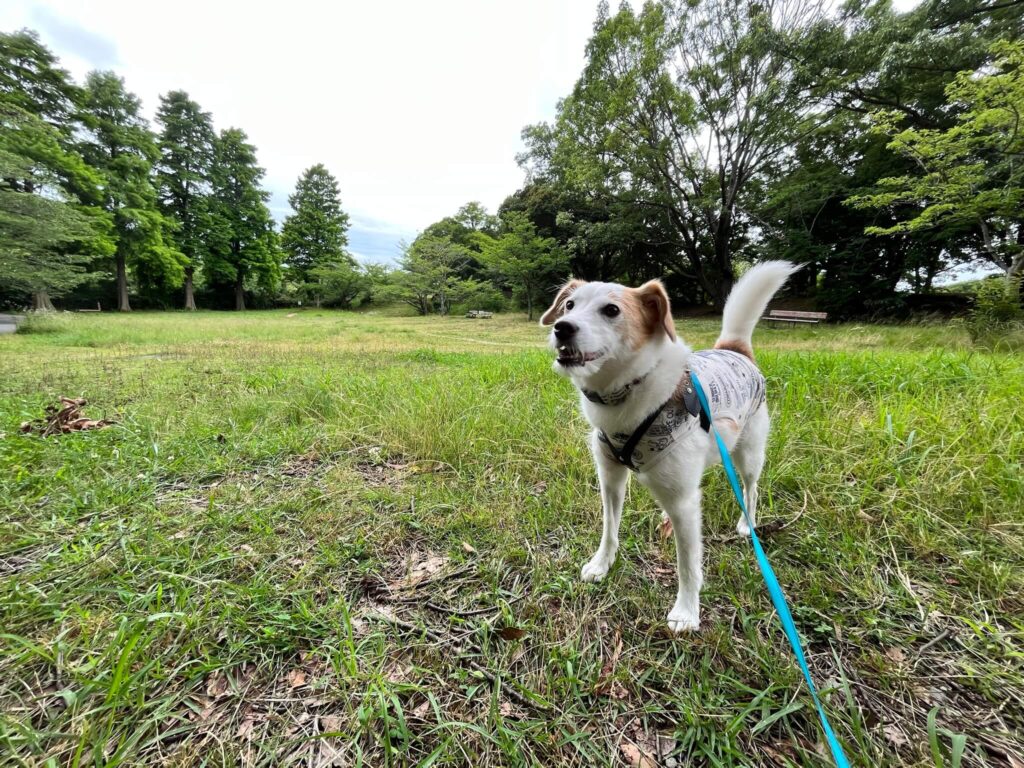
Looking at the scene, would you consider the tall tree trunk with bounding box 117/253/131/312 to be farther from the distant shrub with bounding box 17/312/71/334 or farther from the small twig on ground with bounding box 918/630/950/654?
the small twig on ground with bounding box 918/630/950/654

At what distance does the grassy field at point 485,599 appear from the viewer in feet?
3.30

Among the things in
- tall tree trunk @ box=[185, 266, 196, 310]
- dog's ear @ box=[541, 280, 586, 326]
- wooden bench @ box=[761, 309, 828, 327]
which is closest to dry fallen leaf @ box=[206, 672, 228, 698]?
dog's ear @ box=[541, 280, 586, 326]

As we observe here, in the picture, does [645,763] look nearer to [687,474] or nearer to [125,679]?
[687,474]

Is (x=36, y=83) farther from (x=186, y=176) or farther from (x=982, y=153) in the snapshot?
(x=982, y=153)

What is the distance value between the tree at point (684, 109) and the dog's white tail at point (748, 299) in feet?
42.1

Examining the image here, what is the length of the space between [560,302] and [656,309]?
46 cm

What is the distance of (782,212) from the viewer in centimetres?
1300

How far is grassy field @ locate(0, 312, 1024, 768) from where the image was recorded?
101 centimetres

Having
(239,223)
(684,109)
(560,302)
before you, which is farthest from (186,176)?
(560,302)

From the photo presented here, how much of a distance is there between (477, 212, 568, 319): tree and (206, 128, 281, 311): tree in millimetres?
18393

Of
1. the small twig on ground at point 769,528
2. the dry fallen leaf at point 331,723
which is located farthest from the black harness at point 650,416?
the dry fallen leaf at point 331,723

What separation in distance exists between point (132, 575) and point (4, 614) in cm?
30

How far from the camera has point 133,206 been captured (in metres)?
20.1

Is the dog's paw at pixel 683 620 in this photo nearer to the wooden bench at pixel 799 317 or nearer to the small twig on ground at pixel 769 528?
the small twig on ground at pixel 769 528
